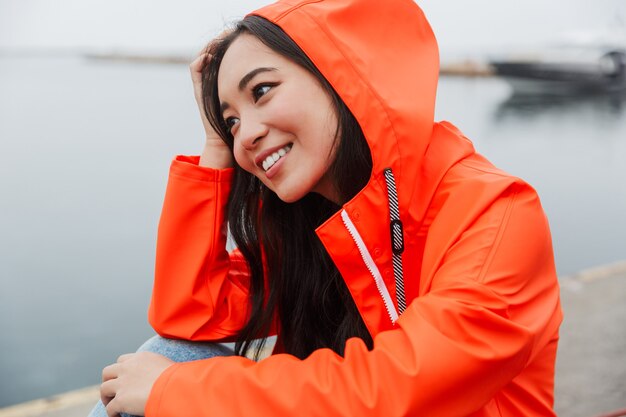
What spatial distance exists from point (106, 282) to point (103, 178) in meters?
3.41

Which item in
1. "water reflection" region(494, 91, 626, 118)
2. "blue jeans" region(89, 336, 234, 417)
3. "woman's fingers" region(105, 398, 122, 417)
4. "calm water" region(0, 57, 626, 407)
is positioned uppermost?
"woman's fingers" region(105, 398, 122, 417)

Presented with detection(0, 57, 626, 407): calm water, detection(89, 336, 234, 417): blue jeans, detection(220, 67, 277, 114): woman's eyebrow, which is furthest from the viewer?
detection(0, 57, 626, 407): calm water

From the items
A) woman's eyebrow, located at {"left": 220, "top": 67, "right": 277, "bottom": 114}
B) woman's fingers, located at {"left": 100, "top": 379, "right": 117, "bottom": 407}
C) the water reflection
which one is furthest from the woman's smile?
the water reflection

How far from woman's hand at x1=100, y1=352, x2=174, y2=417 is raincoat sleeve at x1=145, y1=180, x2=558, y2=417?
0.06 m

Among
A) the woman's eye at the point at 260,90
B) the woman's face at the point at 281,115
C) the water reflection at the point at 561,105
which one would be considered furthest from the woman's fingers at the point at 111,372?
the water reflection at the point at 561,105

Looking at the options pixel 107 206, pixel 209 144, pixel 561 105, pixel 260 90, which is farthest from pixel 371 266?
pixel 561 105

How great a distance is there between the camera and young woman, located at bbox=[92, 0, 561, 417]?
3.04 ft

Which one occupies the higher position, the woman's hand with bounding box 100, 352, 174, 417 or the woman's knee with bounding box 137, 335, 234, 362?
the woman's hand with bounding box 100, 352, 174, 417

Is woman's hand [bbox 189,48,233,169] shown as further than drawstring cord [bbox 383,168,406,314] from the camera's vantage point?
Yes

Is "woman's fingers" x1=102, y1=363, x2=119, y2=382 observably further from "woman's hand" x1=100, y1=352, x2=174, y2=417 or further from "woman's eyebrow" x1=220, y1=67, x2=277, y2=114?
"woman's eyebrow" x1=220, y1=67, x2=277, y2=114

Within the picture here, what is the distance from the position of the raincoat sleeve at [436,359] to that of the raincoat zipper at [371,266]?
16cm

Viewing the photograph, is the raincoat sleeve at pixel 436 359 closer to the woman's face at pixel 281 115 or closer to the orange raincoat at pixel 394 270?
the orange raincoat at pixel 394 270

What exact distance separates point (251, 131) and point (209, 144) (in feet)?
0.96

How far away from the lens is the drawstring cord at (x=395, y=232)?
1137 mm
